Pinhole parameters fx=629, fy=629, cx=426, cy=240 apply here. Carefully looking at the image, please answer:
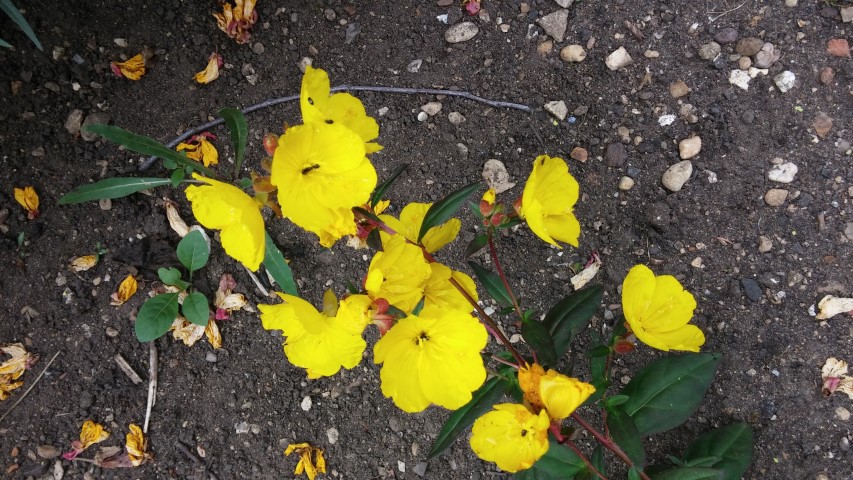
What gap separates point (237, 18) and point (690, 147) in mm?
1960

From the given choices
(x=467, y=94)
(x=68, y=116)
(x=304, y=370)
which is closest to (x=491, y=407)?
(x=304, y=370)

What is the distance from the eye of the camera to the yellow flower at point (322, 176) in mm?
1390

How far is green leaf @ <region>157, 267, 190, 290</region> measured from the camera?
2.45m

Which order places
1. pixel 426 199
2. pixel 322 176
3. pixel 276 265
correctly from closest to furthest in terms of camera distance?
pixel 322 176 < pixel 276 265 < pixel 426 199

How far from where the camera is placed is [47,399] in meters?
2.55

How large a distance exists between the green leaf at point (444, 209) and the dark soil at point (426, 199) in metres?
0.86

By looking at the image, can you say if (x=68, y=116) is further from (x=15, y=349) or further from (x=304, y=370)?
(x=304, y=370)

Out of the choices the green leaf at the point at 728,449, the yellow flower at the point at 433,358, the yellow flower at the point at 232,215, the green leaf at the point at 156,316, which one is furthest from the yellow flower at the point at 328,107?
the green leaf at the point at 728,449

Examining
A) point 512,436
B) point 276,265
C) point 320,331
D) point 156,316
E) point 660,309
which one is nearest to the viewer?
point 512,436

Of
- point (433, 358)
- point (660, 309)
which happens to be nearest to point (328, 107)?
point (433, 358)

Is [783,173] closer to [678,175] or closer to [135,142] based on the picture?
[678,175]

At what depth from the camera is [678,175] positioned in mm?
2510

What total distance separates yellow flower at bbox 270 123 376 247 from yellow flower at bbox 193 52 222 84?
151 centimetres

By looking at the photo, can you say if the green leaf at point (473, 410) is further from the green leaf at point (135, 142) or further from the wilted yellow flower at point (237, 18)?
the wilted yellow flower at point (237, 18)
